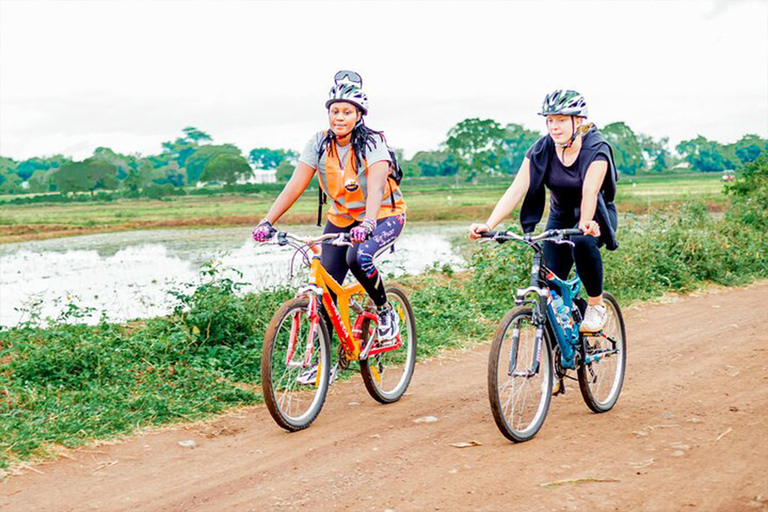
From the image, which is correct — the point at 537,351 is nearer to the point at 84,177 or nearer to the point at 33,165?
the point at 84,177

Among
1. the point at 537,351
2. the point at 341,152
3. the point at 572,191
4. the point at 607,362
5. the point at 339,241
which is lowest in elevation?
the point at 607,362

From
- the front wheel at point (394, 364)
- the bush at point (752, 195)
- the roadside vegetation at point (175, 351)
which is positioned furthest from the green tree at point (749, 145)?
the front wheel at point (394, 364)

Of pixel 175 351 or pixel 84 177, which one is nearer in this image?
pixel 175 351

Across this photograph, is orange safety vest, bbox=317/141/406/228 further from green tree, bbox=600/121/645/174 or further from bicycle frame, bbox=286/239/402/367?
green tree, bbox=600/121/645/174

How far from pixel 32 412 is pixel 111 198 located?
170 feet

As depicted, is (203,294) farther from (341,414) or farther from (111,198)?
(111,198)

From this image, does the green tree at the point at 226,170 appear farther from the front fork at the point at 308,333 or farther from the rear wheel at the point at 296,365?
the front fork at the point at 308,333

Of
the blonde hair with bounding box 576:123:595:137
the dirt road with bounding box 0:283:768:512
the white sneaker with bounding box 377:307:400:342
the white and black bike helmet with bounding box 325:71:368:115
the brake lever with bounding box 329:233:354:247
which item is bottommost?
the dirt road with bounding box 0:283:768:512

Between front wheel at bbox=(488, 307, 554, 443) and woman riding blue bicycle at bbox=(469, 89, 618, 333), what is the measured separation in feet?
1.63

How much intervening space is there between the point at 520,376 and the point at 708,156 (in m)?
88.2

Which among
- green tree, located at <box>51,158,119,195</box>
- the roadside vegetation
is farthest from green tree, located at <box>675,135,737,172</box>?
the roadside vegetation

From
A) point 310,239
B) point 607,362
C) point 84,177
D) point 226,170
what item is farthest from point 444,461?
point 226,170

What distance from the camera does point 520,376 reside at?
4820 mm

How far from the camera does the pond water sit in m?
12.3
